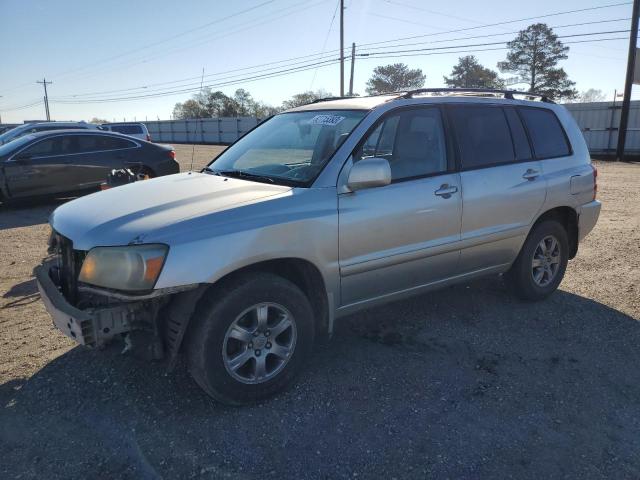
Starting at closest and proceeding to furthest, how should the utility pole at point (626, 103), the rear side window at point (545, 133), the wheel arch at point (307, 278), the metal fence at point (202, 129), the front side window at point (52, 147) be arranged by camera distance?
the wheel arch at point (307, 278) → the rear side window at point (545, 133) → the front side window at point (52, 147) → the utility pole at point (626, 103) → the metal fence at point (202, 129)

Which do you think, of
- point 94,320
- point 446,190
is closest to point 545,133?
point 446,190

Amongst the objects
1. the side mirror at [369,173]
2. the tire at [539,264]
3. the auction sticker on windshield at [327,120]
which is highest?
the auction sticker on windshield at [327,120]

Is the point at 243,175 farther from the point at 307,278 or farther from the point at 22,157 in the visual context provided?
the point at 22,157

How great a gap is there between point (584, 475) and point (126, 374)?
290cm

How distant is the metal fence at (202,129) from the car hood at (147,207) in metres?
38.5

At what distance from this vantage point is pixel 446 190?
3943 mm

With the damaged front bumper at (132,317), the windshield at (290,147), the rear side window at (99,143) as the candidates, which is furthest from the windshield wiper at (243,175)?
the rear side window at (99,143)

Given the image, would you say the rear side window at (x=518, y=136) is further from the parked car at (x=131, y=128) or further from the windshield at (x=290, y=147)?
the parked car at (x=131, y=128)

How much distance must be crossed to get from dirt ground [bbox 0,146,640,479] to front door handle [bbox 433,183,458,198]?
119 centimetres

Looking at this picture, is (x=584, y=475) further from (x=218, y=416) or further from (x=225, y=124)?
(x=225, y=124)

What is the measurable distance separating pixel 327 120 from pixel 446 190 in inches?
41.8

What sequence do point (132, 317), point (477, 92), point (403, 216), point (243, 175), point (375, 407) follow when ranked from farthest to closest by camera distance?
point (477, 92) → point (243, 175) → point (403, 216) → point (375, 407) → point (132, 317)

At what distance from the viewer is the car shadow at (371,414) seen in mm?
2717

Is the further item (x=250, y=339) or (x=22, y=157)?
(x=22, y=157)
